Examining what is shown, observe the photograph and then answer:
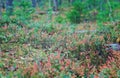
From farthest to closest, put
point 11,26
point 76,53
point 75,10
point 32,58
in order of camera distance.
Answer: point 75,10, point 11,26, point 76,53, point 32,58

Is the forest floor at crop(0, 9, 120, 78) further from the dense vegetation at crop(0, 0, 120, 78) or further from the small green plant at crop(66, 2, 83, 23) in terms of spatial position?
the small green plant at crop(66, 2, 83, 23)

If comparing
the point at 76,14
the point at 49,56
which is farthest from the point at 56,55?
the point at 76,14

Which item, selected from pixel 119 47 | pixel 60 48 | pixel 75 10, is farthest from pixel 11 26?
pixel 75 10

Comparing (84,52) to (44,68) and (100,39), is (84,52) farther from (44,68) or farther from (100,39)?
(44,68)

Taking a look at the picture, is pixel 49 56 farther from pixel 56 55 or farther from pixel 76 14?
pixel 76 14

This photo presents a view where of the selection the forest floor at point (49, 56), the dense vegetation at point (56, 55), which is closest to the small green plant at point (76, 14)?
the dense vegetation at point (56, 55)

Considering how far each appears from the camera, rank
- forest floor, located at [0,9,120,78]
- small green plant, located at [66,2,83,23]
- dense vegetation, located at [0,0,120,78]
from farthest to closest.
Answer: small green plant, located at [66,2,83,23] < forest floor, located at [0,9,120,78] < dense vegetation, located at [0,0,120,78]

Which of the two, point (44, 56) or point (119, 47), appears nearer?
point (44, 56)

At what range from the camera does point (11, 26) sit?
13391 millimetres

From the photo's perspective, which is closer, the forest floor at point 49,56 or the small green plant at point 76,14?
the forest floor at point 49,56

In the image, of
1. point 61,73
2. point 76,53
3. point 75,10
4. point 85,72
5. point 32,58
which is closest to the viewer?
point 61,73

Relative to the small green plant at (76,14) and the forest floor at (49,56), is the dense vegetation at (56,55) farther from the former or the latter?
the small green plant at (76,14)

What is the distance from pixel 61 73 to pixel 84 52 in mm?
2400

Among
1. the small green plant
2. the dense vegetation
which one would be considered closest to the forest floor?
the dense vegetation
